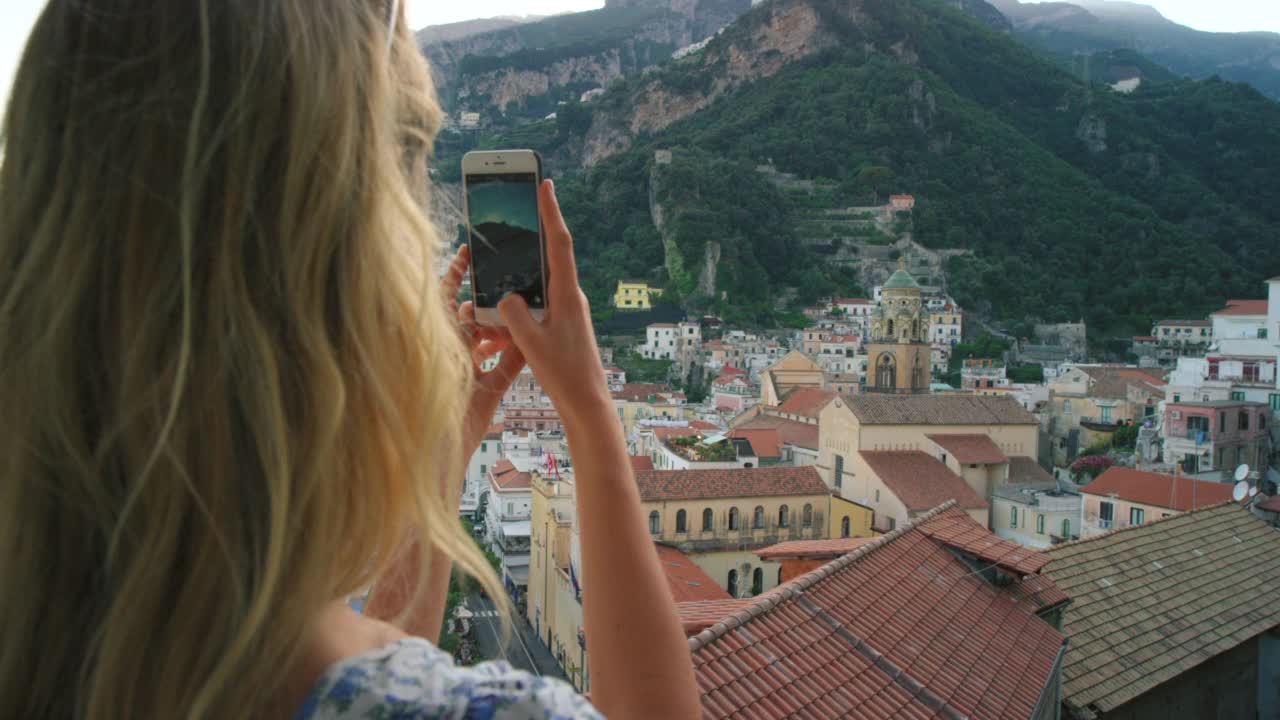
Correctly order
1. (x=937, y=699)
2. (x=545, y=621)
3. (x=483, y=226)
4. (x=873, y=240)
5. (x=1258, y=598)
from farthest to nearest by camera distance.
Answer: (x=873, y=240) < (x=545, y=621) < (x=1258, y=598) < (x=937, y=699) < (x=483, y=226)

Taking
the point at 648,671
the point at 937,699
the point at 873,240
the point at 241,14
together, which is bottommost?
the point at 937,699

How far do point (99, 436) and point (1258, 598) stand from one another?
10.9m

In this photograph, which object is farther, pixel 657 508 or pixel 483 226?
pixel 657 508

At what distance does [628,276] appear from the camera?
54812 millimetres

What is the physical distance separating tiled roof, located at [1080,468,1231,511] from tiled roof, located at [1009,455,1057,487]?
114 inches

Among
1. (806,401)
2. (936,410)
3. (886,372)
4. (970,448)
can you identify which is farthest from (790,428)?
(886,372)

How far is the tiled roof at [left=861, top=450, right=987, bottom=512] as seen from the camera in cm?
1875

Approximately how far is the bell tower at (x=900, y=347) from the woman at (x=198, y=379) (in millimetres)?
31764

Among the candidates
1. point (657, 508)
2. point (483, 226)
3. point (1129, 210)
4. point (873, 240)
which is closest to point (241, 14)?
point (483, 226)

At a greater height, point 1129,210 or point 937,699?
point 1129,210

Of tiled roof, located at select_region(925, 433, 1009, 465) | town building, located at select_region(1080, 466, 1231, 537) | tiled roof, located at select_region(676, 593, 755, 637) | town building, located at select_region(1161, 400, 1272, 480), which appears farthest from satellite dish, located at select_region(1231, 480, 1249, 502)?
tiled roof, located at select_region(676, 593, 755, 637)

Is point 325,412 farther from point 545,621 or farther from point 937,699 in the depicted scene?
point 545,621

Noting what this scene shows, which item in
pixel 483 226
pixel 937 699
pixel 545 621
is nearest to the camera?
pixel 483 226

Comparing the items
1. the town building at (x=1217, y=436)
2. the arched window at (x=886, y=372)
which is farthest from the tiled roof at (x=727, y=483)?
the arched window at (x=886, y=372)
